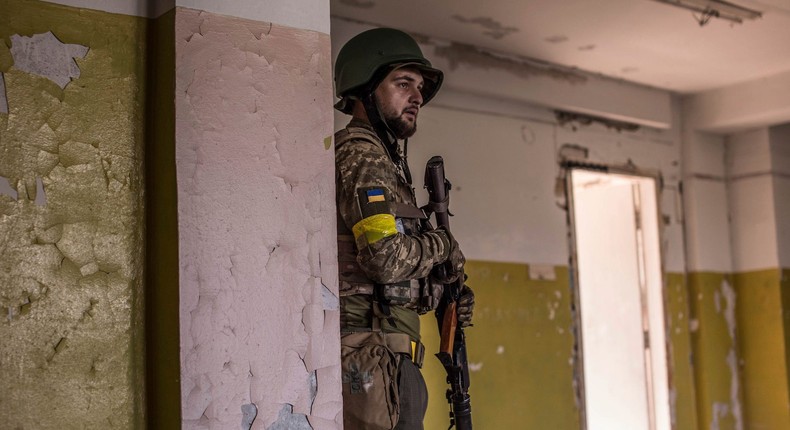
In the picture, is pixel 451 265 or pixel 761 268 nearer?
pixel 451 265

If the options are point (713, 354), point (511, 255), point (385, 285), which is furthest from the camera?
point (713, 354)

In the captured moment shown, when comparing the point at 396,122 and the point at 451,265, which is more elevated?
the point at 396,122

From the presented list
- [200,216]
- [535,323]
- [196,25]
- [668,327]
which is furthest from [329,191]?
[668,327]

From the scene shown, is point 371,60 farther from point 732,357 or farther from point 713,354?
point 732,357

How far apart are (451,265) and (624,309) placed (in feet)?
11.2

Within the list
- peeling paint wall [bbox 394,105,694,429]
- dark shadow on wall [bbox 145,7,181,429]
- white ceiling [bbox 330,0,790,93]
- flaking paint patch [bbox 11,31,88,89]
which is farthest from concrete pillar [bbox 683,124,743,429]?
flaking paint patch [bbox 11,31,88,89]

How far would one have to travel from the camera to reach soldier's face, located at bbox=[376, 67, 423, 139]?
240 centimetres

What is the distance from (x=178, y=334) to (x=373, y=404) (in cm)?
54

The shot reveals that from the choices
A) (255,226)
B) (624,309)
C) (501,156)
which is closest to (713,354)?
(624,309)

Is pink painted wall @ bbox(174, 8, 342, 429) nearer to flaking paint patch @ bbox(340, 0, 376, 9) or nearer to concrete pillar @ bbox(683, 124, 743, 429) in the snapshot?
flaking paint patch @ bbox(340, 0, 376, 9)

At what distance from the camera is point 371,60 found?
2.39m

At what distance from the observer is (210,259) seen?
178 centimetres

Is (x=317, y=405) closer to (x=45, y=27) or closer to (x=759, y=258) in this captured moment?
(x=45, y=27)

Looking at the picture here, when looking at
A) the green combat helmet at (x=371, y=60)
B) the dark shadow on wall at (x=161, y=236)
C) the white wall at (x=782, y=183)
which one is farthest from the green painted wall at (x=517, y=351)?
the dark shadow on wall at (x=161, y=236)
